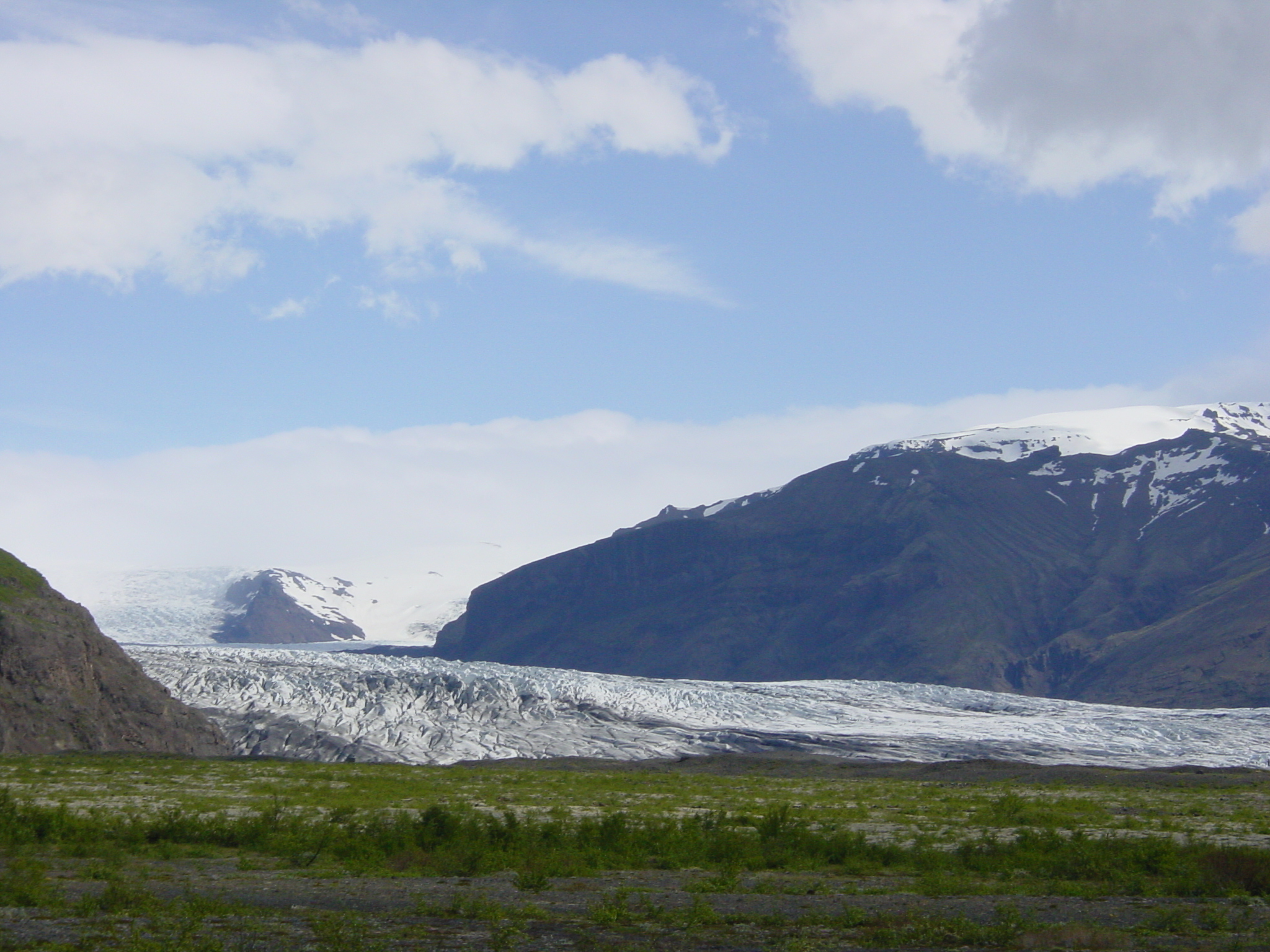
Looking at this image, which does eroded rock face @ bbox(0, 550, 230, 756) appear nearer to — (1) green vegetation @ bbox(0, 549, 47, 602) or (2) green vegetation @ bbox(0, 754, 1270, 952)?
(1) green vegetation @ bbox(0, 549, 47, 602)

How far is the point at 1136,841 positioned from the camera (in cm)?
2491

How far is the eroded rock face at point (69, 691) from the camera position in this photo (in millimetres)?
65000

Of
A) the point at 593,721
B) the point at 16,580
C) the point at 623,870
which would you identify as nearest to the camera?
the point at 623,870

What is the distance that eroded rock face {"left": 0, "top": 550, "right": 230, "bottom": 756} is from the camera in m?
65.0

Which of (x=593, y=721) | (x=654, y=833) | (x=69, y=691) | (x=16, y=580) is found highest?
(x=16, y=580)

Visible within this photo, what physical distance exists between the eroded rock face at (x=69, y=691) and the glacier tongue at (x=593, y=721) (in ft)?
34.5

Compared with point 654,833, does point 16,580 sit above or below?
above

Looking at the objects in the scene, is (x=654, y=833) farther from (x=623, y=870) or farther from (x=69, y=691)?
(x=69, y=691)

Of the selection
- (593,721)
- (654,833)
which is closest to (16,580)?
(593,721)

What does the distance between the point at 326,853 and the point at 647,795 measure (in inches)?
846

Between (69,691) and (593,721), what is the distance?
42.7 m

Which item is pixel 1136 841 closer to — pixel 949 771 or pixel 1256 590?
pixel 949 771

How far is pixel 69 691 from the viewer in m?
69.1

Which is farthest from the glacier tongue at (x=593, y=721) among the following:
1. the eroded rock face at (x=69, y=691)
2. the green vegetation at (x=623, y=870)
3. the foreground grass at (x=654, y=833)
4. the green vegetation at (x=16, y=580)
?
the green vegetation at (x=623, y=870)
